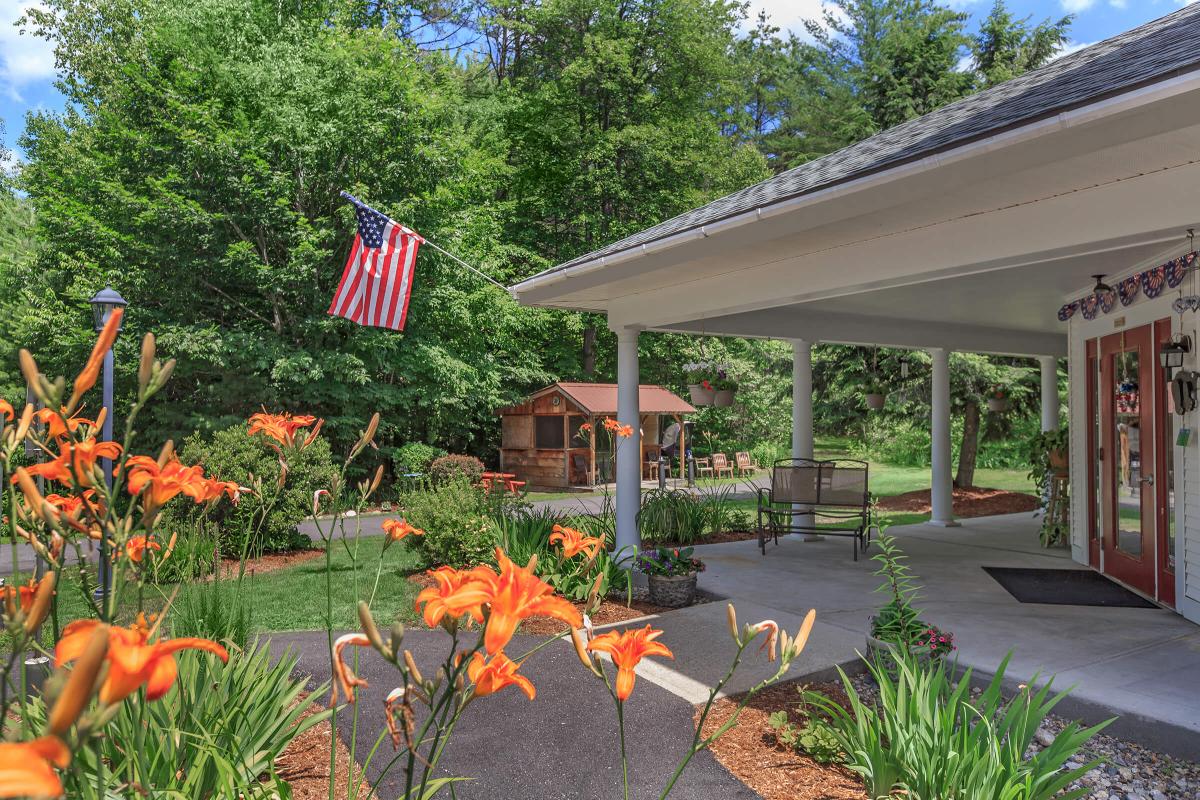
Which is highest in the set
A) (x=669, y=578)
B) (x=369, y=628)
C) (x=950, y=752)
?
(x=369, y=628)

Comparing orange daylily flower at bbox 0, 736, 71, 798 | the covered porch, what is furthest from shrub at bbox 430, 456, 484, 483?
orange daylily flower at bbox 0, 736, 71, 798

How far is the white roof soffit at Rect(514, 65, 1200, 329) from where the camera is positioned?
3074 millimetres

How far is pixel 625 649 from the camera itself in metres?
1.32

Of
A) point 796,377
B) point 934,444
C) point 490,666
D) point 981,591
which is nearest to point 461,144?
point 796,377

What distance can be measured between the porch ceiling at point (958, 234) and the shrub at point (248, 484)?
13.1 ft

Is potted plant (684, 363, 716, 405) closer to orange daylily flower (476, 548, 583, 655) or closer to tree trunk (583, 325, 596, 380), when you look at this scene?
orange daylily flower (476, 548, 583, 655)

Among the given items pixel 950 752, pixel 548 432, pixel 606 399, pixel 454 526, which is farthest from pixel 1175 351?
pixel 548 432

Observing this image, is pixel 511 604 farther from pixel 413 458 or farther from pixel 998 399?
pixel 413 458

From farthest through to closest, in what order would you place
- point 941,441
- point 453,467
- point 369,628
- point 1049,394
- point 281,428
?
1. point 453,467
2. point 1049,394
3. point 941,441
4. point 281,428
5. point 369,628

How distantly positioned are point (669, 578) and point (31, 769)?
18.9 ft

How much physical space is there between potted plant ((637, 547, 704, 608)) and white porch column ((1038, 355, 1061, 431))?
7.36 meters

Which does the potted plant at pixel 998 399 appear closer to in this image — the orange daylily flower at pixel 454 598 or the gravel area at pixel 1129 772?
the gravel area at pixel 1129 772

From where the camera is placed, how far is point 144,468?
135cm

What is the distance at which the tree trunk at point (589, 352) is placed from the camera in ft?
75.9
